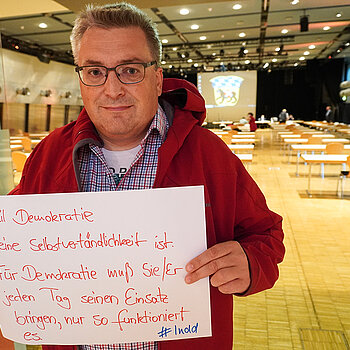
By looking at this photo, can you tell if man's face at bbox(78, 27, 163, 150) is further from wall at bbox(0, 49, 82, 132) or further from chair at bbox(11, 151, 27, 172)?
wall at bbox(0, 49, 82, 132)

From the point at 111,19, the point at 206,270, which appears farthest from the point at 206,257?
the point at 111,19

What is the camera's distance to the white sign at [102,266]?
947 millimetres

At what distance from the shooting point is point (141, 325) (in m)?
1.03

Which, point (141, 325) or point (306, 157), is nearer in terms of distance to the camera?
point (141, 325)

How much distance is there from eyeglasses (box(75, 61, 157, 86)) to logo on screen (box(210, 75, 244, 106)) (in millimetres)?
25052

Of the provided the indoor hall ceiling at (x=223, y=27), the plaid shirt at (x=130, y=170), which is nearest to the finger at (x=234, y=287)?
the plaid shirt at (x=130, y=170)

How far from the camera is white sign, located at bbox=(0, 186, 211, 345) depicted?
3.11 feet

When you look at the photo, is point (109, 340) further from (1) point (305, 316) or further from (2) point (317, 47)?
(2) point (317, 47)

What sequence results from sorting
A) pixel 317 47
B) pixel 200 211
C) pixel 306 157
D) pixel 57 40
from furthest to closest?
pixel 317 47 < pixel 57 40 < pixel 306 157 < pixel 200 211

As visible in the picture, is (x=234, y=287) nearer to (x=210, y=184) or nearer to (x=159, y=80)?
(x=210, y=184)

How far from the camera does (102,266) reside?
98 centimetres

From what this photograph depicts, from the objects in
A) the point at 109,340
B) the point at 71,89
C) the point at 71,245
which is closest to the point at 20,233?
the point at 71,245

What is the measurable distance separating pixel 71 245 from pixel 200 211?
375mm

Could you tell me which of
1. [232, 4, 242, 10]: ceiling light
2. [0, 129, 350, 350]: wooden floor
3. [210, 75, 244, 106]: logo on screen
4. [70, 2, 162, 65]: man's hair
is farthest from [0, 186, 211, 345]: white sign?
[210, 75, 244, 106]: logo on screen
